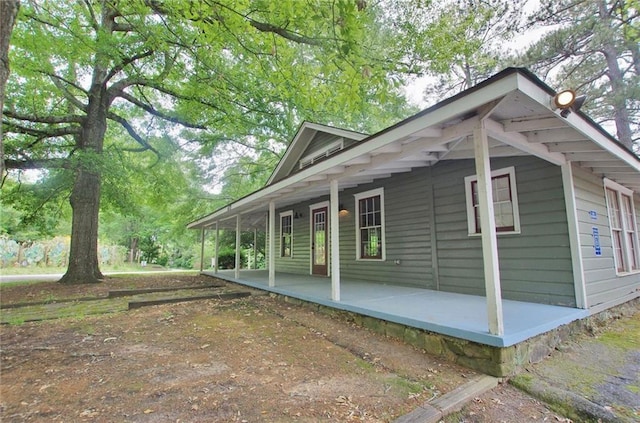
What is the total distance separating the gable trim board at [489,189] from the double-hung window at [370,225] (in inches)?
7.2

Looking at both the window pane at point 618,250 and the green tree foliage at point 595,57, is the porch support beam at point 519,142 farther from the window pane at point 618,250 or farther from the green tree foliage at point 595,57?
the green tree foliage at point 595,57

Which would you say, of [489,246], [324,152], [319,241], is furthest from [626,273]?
[324,152]

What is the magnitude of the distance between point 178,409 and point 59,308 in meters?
5.00

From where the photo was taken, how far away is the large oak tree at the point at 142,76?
15.6 ft

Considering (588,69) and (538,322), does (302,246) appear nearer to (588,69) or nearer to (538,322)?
(538,322)

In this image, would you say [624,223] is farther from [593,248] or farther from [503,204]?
[503,204]

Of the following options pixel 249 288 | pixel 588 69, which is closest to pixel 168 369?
pixel 249 288

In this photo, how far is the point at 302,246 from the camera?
9812 mm

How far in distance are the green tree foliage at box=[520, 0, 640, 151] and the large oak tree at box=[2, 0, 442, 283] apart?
438cm

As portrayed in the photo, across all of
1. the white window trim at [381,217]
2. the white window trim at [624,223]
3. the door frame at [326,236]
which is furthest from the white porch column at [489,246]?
the door frame at [326,236]

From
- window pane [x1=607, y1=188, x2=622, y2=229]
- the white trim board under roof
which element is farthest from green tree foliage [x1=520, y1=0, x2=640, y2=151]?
the white trim board under roof

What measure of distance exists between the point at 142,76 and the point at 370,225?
7594 mm

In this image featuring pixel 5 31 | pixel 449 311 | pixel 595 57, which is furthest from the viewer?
pixel 595 57

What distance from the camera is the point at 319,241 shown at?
354 inches
